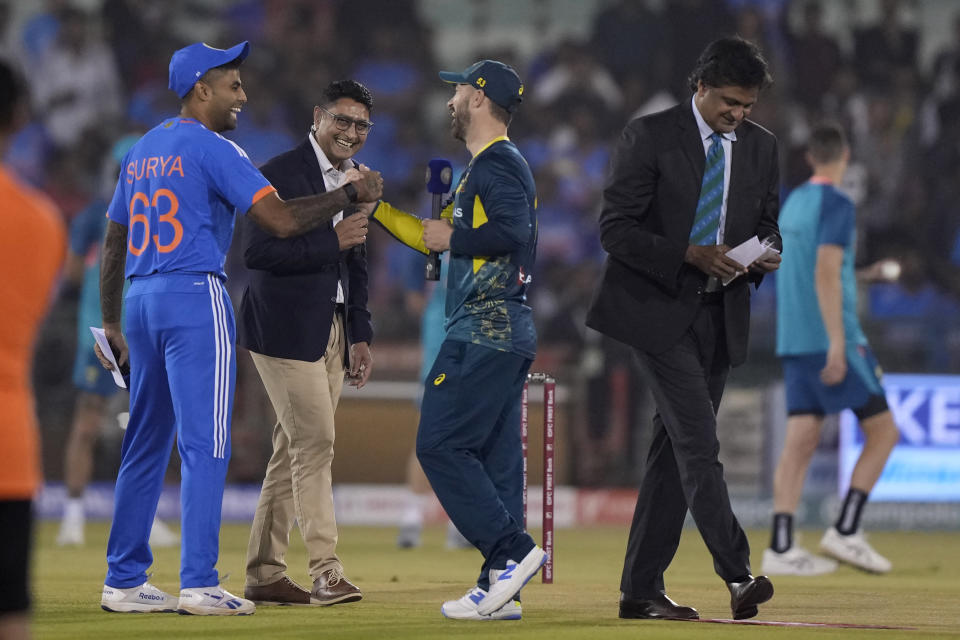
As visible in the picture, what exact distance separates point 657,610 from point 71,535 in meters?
5.99

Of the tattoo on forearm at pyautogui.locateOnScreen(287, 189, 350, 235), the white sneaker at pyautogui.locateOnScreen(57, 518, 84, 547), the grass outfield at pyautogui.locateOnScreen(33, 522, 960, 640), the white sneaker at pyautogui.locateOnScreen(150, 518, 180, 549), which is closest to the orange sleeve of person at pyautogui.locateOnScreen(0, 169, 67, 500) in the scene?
the grass outfield at pyautogui.locateOnScreen(33, 522, 960, 640)

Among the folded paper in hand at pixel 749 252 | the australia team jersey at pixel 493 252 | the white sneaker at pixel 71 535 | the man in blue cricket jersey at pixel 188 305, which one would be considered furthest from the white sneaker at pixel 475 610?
the white sneaker at pixel 71 535

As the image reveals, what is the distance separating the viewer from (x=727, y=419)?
13781mm

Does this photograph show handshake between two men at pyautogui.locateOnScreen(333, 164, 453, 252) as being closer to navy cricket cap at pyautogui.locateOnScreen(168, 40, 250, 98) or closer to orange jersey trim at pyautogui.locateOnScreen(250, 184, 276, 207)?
orange jersey trim at pyautogui.locateOnScreen(250, 184, 276, 207)

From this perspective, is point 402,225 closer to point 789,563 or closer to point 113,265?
point 113,265

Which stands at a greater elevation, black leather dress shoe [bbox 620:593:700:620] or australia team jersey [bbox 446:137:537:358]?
australia team jersey [bbox 446:137:537:358]

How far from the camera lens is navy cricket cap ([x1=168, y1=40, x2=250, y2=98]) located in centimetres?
623

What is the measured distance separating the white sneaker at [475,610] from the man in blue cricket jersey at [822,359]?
3.51 metres

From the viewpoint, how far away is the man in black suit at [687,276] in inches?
241

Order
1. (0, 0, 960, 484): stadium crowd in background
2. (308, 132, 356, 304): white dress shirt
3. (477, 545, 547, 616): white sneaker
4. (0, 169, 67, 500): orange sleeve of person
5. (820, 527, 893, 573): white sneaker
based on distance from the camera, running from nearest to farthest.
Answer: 1. (0, 169, 67, 500): orange sleeve of person
2. (477, 545, 547, 616): white sneaker
3. (308, 132, 356, 304): white dress shirt
4. (820, 527, 893, 573): white sneaker
5. (0, 0, 960, 484): stadium crowd in background

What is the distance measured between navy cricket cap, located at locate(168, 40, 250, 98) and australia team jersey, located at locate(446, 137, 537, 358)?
114 centimetres

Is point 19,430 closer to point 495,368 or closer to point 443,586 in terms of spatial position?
point 495,368

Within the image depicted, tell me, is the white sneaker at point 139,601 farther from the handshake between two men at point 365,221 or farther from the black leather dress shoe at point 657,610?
the black leather dress shoe at point 657,610

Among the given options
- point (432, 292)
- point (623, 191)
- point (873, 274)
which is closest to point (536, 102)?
point (432, 292)
